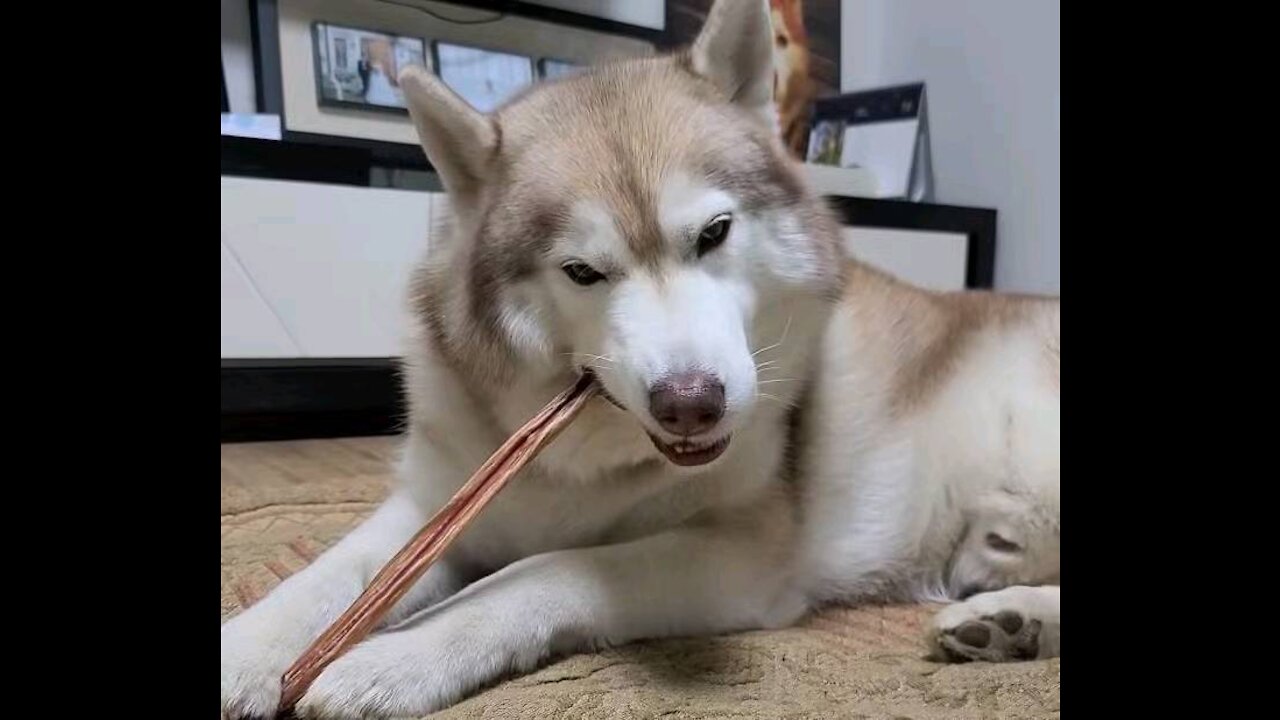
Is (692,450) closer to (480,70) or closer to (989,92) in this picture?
(480,70)

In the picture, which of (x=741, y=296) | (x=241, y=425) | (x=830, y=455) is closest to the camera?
(x=741, y=296)

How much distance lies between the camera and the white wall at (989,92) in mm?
3441

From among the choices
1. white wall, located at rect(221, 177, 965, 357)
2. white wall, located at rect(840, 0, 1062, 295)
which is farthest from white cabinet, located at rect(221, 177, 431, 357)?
white wall, located at rect(840, 0, 1062, 295)

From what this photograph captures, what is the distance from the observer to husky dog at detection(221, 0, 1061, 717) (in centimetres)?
102

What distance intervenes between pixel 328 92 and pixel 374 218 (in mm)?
500

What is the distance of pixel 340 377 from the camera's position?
3.04m

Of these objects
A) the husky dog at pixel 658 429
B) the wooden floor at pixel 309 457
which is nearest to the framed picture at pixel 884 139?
the wooden floor at pixel 309 457

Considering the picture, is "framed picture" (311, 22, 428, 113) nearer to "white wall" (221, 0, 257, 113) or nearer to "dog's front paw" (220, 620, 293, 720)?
"white wall" (221, 0, 257, 113)

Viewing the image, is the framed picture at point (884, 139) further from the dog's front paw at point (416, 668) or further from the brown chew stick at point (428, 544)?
the dog's front paw at point (416, 668)

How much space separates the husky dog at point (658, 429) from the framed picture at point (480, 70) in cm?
216

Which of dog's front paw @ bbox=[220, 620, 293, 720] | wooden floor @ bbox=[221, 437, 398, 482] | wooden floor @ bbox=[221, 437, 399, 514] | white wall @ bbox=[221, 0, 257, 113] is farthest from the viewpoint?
white wall @ bbox=[221, 0, 257, 113]

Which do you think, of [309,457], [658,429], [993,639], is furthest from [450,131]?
[309,457]
